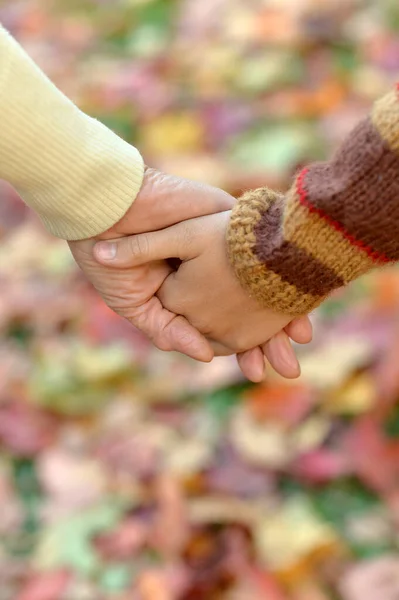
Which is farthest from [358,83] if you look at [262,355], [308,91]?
[262,355]

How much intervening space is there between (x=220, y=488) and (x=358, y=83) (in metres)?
1.32

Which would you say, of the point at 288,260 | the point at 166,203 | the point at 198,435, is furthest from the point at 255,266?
the point at 198,435

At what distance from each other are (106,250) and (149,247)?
1.9 inches

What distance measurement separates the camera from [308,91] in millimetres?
2477

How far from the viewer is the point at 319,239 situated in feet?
3.15

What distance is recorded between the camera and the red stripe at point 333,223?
3.09 ft

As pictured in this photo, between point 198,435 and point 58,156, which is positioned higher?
point 58,156

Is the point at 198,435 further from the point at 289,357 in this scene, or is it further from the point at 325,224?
the point at 325,224

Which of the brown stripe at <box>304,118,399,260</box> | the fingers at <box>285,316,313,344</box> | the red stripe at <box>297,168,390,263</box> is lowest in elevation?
the fingers at <box>285,316,313,344</box>

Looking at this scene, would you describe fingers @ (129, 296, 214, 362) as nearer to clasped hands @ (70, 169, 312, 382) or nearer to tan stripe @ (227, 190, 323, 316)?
clasped hands @ (70, 169, 312, 382)

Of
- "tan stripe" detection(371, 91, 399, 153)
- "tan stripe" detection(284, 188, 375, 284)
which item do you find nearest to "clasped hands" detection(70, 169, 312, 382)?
"tan stripe" detection(284, 188, 375, 284)

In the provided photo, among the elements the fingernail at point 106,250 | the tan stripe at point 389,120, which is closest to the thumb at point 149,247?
the fingernail at point 106,250

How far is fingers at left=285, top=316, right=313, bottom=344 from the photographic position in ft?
3.72

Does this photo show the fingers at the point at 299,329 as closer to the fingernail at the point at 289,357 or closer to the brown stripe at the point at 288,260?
the fingernail at the point at 289,357
